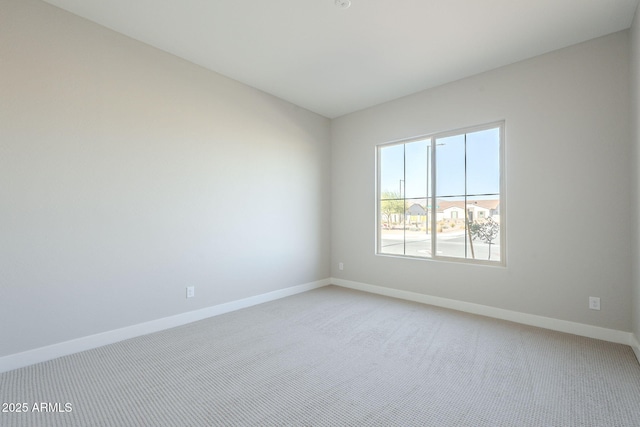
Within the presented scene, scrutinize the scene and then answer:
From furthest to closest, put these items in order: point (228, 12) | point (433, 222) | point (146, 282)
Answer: point (433, 222), point (146, 282), point (228, 12)

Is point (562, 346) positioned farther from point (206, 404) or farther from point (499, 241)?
point (206, 404)

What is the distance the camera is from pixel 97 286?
2.61 meters

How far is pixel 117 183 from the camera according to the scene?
273cm

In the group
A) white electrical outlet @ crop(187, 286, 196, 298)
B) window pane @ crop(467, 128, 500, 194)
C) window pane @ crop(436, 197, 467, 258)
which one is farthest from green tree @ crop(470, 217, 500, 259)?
white electrical outlet @ crop(187, 286, 196, 298)

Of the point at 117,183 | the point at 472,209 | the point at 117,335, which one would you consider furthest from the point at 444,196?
the point at 117,335

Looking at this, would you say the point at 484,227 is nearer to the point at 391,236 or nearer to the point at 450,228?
the point at 450,228

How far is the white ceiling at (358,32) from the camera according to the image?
2.39 m

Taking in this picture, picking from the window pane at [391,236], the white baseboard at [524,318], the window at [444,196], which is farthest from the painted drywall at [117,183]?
the white baseboard at [524,318]

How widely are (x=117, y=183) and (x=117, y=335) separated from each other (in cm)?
140

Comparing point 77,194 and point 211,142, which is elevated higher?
point 211,142

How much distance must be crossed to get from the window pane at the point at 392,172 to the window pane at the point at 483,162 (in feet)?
3.09

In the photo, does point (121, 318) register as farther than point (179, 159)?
No

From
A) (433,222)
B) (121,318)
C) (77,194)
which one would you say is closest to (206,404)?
(121,318)

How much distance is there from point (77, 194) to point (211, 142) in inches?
55.2
